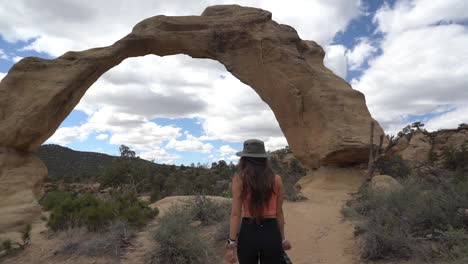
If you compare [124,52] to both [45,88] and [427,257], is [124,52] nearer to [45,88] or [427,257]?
[45,88]

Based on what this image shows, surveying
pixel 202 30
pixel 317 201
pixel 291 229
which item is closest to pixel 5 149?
pixel 202 30

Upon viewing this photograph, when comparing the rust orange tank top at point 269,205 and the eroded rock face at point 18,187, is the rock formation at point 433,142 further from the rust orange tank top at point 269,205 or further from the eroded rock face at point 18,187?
the rust orange tank top at point 269,205

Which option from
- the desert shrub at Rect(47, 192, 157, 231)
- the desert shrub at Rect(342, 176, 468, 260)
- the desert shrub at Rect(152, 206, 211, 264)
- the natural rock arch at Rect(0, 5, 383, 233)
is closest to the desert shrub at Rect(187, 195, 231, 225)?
the desert shrub at Rect(47, 192, 157, 231)

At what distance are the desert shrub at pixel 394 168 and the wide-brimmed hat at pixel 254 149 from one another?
9.96m

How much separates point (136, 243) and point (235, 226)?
337 centimetres

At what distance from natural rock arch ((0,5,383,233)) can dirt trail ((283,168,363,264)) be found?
60 centimetres

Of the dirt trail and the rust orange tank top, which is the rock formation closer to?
the dirt trail

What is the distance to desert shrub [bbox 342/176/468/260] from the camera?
405cm

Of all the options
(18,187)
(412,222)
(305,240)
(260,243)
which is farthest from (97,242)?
(412,222)

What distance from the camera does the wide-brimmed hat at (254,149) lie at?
2.72m

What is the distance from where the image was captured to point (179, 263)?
4.27m

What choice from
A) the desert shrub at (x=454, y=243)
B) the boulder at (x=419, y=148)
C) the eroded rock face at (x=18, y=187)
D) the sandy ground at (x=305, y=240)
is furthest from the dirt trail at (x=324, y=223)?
the boulder at (x=419, y=148)

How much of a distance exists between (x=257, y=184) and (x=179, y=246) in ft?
7.40

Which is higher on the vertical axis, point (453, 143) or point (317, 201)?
point (453, 143)
